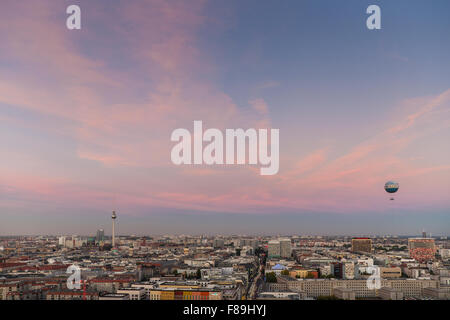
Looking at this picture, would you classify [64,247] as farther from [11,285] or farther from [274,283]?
[274,283]

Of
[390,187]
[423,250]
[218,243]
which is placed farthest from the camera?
[218,243]

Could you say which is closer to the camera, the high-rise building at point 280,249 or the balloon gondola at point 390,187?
the balloon gondola at point 390,187

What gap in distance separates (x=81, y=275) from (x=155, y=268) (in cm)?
301

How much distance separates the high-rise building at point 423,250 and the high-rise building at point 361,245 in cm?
240

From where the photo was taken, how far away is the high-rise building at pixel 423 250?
41.0 feet

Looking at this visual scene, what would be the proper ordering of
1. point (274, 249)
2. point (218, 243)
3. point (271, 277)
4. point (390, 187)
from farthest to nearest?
point (218, 243)
point (274, 249)
point (271, 277)
point (390, 187)

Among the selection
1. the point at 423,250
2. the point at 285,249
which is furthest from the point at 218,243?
the point at 423,250

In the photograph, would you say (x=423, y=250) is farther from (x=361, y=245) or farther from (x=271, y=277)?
(x=271, y=277)

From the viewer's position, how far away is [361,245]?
16031mm

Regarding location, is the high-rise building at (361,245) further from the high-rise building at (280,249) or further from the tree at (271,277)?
the tree at (271,277)

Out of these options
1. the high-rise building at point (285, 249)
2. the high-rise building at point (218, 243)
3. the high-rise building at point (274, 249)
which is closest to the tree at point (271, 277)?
the high-rise building at point (274, 249)

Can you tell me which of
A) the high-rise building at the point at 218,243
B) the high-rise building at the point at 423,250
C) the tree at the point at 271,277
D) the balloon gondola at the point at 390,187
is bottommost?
the high-rise building at the point at 218,243

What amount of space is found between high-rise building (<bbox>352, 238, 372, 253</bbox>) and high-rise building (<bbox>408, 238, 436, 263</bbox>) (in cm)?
240

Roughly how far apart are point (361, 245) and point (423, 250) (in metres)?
3.30
